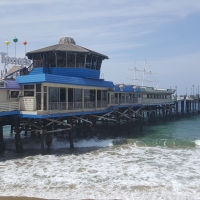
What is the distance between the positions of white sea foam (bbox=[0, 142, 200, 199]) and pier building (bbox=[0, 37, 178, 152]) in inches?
125

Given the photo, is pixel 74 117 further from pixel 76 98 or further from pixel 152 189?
pixel 152 189

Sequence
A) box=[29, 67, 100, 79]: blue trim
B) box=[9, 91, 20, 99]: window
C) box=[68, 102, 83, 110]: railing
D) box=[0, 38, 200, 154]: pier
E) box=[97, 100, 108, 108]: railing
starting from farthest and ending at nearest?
box=[97, 100, 108, 108]: railing < box=[29, 67, 100, 79]: blue trim < box=[68, 102, 83, 110]: railing < box=[9, 91, 20, 99]: window < box=[0, 38, 200, 154]: pier

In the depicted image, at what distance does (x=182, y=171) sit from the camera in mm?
15867

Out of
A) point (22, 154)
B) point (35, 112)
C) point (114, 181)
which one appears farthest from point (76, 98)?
point (114, 181)

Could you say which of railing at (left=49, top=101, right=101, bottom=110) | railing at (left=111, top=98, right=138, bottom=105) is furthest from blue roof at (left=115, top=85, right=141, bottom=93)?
railing at (left=49, top=101, right=101, bottom=110)

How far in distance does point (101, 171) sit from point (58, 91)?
7805mm

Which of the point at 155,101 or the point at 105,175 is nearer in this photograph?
the point at 105,175

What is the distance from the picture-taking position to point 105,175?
589 inches

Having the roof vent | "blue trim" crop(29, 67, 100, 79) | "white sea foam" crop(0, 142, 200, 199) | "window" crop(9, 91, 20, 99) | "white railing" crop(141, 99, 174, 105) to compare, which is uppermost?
the roof vent

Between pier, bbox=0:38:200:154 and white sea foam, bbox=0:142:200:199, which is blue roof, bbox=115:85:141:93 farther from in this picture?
white sea foam, bbox=0:142:200:199

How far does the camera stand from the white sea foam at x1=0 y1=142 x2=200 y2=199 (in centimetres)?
1243

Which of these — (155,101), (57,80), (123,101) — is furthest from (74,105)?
(155,101)

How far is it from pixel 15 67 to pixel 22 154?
8985 mm

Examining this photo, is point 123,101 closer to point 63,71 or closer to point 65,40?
point 65,40
